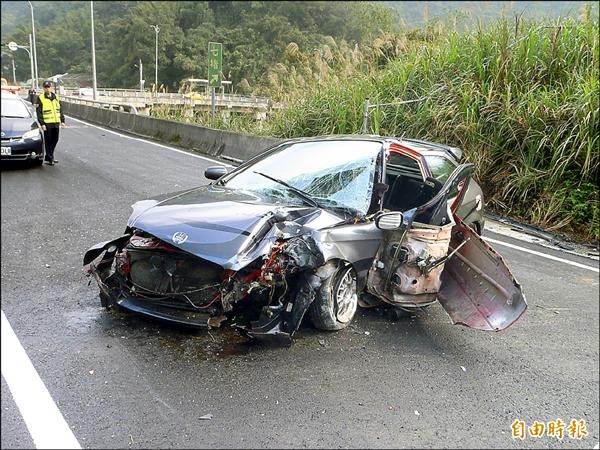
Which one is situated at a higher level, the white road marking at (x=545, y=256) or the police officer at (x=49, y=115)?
the police officer at (x=49, y=115)

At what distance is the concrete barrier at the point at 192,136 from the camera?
12.3m

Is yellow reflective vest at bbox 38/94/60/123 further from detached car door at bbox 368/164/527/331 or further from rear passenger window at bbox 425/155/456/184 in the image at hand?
detached car door at bbox 368/164/527/331

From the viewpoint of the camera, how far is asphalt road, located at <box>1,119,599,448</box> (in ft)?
8.85

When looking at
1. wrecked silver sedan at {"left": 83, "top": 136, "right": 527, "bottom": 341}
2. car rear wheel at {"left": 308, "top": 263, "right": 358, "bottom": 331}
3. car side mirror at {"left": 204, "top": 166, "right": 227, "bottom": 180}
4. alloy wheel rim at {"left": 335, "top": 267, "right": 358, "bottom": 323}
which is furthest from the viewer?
car side mirror at {"left": 204, "top": 166, "right": 227, "bottom": 180}

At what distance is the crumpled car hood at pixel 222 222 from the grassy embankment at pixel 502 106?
5.70m

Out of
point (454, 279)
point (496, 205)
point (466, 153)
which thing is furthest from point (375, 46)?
point (454, 279)

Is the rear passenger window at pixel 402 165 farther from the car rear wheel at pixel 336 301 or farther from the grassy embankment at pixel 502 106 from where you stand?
the grassy embankment at pixel 502 106

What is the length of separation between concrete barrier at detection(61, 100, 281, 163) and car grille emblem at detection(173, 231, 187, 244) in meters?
6.13

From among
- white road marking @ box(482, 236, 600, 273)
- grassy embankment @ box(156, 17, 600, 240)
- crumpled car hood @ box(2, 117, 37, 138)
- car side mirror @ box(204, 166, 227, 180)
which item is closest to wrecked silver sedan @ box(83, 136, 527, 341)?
car side mirror @ box(204, 166, 227, 180)

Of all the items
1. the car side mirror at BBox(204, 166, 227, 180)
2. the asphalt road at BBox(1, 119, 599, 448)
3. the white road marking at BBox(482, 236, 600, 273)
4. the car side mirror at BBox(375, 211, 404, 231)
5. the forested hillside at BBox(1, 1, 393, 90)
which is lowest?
the white road marking at BBox(482, 236, 600, 273)

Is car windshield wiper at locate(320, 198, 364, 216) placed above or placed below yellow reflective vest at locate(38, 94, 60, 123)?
below

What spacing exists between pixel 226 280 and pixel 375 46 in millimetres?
10895

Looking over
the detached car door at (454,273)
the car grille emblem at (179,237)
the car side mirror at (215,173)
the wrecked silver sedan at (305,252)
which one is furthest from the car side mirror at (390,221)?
the car side mirror at (215,173)

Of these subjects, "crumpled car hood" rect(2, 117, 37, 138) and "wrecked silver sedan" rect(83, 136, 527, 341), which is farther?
"wrecked silver sedan" rect(83, 136, 527, 341)
